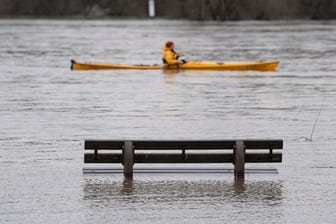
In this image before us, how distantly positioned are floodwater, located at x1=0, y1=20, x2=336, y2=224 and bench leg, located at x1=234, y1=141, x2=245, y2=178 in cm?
22

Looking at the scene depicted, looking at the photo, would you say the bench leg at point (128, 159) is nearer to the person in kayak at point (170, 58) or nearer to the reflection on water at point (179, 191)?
the reflection on water at point (179, 191)

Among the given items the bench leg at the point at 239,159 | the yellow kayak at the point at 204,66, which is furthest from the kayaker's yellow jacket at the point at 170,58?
the bench leg at the point at 239,159

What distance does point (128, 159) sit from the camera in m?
17.1

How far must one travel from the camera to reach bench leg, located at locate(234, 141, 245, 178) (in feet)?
55.2

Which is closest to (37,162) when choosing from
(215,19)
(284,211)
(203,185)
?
(203,185)

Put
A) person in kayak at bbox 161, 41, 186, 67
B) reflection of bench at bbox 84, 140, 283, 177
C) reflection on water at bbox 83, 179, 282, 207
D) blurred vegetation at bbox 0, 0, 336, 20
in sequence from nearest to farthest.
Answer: reflection on water at bbox 83, 179, 282, 207, reflection of bench at bbox 84, 140, 283, 177, person in kayak at bbox 161, 41, 186, 67, blurred vegetation at bbox 0, 0, 336, 20

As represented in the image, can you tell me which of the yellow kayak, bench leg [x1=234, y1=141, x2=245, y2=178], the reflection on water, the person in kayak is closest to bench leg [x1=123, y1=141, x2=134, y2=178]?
the reflection on water

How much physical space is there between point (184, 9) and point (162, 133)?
130564 millimetres

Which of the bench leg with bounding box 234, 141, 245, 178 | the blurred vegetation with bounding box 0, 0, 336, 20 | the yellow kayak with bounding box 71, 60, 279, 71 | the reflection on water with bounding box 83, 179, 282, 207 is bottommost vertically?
the reflection on water with bounding box 83, 179, 282, 207

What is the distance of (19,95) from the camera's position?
34969 millimetres

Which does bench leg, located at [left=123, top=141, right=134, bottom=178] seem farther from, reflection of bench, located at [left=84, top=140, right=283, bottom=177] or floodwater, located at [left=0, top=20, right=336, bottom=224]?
floodwater, located at [left=0, top=20, right=336, bottom=224]

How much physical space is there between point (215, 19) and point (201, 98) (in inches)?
4002

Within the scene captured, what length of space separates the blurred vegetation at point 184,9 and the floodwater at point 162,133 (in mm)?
83887

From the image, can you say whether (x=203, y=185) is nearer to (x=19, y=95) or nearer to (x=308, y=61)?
(x=19, y=95)
